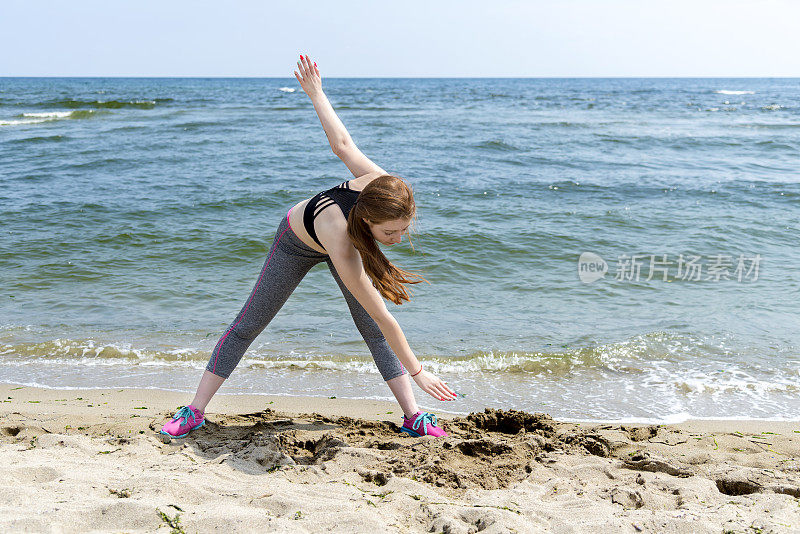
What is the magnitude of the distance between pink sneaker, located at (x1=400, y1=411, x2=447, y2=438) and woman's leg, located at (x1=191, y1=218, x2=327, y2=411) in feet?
3.12

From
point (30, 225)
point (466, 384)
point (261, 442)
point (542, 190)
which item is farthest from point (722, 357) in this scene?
point (30, 225)

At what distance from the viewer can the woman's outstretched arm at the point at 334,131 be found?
2967mm

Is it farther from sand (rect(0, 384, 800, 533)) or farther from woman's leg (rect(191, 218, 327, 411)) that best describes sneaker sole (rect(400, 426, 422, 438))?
woman's leg (rect(191, 218, 327, 411))

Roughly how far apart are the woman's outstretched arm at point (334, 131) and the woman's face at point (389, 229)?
404mm

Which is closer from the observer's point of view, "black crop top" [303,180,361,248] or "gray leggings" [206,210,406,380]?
"black crop top" [303,180,361,248]

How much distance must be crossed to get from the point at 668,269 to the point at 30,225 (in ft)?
28.0

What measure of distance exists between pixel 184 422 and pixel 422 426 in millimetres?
1273

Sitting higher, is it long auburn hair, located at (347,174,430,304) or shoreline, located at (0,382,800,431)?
long auburn hair, located at (347,174,430,304)

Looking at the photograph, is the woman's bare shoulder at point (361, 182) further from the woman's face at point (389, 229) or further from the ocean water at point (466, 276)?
the ocean water at point (466, 276)

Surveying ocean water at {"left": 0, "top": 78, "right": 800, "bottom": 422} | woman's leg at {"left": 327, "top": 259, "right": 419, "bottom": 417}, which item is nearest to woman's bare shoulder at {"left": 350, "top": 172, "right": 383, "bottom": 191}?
woman's leg at {"left": 327, "top": 259, "right": 419, "bottom": 417}

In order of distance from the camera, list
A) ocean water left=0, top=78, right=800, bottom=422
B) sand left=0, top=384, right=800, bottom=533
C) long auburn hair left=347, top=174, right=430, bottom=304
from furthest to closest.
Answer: ocean water left=0, top=78, right=800, bottom=422
long auburn hair left=347, top=174, right=430, bottom=304
sand left=0, top=384, right=800, bottom=533

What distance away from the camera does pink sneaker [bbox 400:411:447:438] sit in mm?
3449

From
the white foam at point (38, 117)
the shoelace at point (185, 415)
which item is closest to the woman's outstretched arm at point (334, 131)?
the shoelace at point (185, 415)

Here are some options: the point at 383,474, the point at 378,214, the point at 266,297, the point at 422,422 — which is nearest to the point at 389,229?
the point at 378,214
